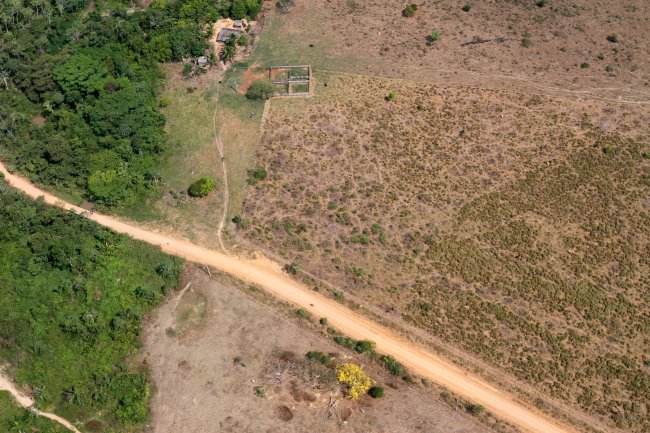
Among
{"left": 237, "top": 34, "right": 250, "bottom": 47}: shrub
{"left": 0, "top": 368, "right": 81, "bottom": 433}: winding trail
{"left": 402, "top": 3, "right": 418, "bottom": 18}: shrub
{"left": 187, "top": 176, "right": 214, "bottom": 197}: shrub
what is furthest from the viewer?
{"left": 402, "top": 3, "right": 418, "bottom": 18}: shrub

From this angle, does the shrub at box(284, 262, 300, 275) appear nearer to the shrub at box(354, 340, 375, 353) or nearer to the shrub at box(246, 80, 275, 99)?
the shrub at box(354, 340, 375, 353)

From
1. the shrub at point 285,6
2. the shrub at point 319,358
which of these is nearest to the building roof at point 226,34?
the shrub at point 285,6

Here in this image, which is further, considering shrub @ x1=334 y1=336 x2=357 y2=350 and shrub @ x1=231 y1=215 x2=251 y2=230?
shrub @ x1=231 y1=215 x2=251 y2=230

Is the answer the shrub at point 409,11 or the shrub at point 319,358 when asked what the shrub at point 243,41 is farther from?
the shrub at point 319,358

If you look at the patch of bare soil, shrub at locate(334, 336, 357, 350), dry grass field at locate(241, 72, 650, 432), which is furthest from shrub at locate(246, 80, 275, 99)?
shrub at locate(334, 336, 357, 350)

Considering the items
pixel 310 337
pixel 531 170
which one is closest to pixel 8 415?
pixel 310 337

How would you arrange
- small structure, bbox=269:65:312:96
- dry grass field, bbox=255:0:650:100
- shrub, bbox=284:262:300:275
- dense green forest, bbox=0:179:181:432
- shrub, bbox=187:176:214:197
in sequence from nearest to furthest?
dense green forest, bbox=0:179:181:432, shrub, bbox=284:262:300:275, shrub, bbox=187:176:214:197, small structure, bbox=269:65:312:96, dry grass field, bbox=255:0:650:100
